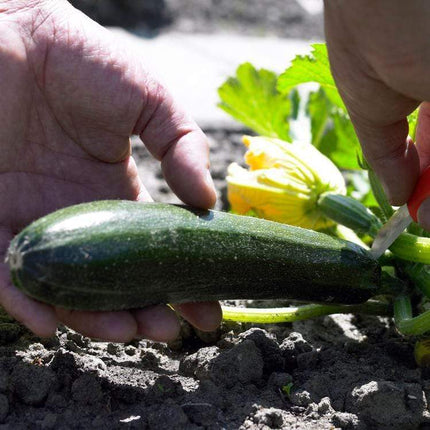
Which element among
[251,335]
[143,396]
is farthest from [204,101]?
[143,396]

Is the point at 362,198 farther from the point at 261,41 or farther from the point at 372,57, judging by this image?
the point at 261,41

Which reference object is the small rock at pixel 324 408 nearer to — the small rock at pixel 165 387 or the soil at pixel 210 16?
the small rock at pixel 165 387

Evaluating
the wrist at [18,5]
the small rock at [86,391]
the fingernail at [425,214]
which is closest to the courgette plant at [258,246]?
the small rock at [86,391]

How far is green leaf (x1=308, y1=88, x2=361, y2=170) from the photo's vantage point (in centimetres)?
→ 342

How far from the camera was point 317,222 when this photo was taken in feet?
10.0

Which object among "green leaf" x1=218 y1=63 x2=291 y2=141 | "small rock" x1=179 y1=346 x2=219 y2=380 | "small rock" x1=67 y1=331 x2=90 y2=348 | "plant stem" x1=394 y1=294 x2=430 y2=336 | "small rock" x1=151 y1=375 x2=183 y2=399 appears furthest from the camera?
"green leaf" x1=218 y1=63 x2=291 y2=141

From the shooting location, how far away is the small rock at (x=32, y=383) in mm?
2234

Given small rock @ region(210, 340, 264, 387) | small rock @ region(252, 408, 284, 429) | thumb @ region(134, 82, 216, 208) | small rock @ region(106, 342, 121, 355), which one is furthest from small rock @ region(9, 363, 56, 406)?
thumb @ region(134, 82, 216, 208)

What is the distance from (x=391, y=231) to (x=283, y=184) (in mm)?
506

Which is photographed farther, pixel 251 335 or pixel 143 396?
pixel 251 335

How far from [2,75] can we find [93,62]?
0.31 m

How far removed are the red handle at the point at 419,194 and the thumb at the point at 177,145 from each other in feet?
2.01

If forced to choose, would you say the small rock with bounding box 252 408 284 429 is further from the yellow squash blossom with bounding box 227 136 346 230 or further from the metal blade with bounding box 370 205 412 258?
the yellow squash blossom with bounding box 227 136 346 230

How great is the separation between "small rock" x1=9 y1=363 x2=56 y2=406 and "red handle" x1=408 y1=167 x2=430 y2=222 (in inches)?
46.3
